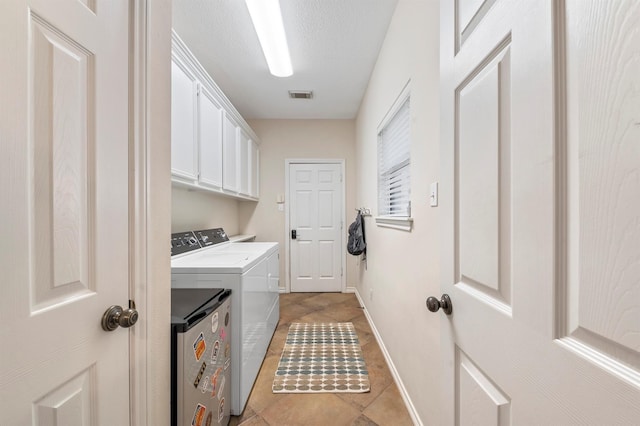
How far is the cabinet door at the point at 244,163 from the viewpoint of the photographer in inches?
121

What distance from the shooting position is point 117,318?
0.72m

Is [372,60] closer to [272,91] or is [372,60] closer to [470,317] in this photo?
[272,91]

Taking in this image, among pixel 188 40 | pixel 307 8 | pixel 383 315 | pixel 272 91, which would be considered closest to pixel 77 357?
pixel 383 315

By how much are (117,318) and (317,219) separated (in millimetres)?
3394

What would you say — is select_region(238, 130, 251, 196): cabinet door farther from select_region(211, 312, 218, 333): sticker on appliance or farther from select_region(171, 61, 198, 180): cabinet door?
select_region(211, 312, 218, 333): sticker on appliance

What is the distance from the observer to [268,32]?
197 centimetres

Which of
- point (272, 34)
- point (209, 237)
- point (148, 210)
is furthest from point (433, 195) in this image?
point (209, 237)

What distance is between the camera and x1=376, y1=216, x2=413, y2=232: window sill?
5.17 feet

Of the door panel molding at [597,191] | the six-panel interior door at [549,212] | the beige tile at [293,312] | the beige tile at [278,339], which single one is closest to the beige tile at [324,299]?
the beige tile at [293,312]

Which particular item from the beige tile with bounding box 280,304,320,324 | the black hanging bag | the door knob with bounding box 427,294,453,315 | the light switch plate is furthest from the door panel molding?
the beige tile with bounding box 280,304,320,324

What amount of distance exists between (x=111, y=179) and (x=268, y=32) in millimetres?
1773

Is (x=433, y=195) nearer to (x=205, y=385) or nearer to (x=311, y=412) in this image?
(x=205, y=385)

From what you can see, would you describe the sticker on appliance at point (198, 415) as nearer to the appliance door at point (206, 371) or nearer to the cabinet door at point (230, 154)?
the appliance door at point (206, 371)

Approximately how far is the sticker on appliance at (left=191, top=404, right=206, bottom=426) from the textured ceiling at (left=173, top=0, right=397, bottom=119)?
7.85 feet
